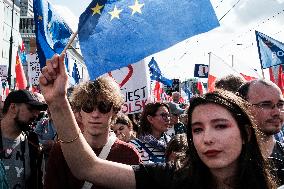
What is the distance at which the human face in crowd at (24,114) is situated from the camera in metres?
4.04

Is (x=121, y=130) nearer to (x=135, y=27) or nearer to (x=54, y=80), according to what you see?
(x=135, y=27)

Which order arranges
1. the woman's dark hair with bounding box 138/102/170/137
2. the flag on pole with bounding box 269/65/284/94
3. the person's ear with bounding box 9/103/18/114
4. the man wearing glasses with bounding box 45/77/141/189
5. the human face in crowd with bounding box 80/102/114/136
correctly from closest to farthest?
1. the man wearing glasses with bounding box 45/77/141/189
2. the human face in crowd with bounding box 80/102/114/136
3. the person's ear with bounding box 9/103/18/114
4. the woman's dark hair with bounding box 138/102/170/137
5. the flag on pole with bounding box 269/65/284/94

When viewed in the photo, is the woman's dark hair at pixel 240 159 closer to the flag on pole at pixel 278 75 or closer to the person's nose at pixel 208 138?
the person's nose at pixel 208 138

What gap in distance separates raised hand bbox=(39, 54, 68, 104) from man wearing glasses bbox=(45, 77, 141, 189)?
0.68 meters

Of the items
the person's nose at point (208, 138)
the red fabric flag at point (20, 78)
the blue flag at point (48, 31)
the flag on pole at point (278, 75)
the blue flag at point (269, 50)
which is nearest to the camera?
the person's nose at point (208, 138)

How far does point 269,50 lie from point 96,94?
5477 millimetres

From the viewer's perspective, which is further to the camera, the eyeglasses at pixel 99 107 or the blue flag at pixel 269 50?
the blue flag at pixel 269 50

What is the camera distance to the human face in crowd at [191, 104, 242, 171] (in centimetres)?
209

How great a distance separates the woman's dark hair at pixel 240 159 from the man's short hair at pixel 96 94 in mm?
951

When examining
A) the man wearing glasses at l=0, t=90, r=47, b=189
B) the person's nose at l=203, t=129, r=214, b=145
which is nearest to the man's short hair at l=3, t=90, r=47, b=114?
the man wearing glasses at l=0, t=90, r=47, b=189

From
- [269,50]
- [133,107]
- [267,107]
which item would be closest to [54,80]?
[267,107]

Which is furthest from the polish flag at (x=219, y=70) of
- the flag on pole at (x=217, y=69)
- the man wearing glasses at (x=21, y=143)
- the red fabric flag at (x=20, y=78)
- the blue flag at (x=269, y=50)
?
the red fabric flag at (x=20, y=78)

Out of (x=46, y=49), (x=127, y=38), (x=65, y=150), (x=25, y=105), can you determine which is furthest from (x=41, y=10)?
(x=65, y=150)

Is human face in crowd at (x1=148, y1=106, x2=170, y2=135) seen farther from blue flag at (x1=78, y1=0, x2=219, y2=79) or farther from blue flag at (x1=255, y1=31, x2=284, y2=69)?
blue flag at (x1=255, y1=31, x2=284, y2=69)
